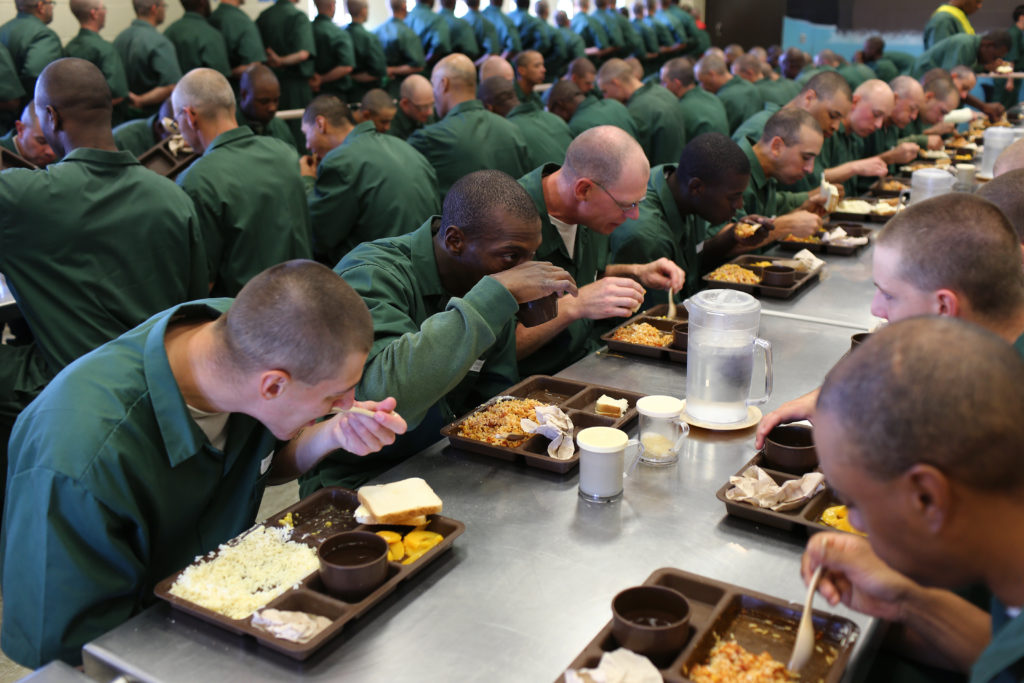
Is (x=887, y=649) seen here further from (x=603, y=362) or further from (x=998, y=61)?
(x=998, y=61)

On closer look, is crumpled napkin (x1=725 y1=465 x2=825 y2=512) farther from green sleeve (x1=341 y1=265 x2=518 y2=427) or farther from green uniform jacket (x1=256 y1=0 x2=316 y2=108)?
green uniform jacket (x1=256 y1=0 x2=316 y2=108)

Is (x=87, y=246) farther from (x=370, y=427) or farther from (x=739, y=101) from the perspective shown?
(x=739, y=101)

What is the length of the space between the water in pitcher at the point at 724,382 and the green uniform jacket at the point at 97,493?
1086mm

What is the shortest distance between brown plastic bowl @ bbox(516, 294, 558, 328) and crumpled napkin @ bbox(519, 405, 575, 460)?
0.28 meters

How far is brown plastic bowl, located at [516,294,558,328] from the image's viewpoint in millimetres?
2082

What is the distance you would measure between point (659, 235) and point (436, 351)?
5.65ft

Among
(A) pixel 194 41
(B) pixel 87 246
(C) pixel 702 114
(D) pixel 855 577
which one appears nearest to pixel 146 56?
(A) pixel 194 41

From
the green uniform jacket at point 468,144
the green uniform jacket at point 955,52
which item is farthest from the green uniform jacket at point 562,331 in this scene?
the green uniform jacket at point 955,52

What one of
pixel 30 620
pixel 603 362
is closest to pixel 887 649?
pixel 603 362

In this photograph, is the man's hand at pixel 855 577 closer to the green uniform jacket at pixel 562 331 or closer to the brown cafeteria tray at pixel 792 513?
the brown cafeteria tray at pixel 792 513

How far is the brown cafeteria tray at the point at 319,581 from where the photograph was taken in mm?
1245

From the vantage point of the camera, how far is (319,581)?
137cm

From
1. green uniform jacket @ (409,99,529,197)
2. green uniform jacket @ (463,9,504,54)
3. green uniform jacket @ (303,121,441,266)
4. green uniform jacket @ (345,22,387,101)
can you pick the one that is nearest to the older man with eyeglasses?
green uniform jacket @ (303,121,441,266)

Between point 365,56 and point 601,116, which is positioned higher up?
point 365,56
